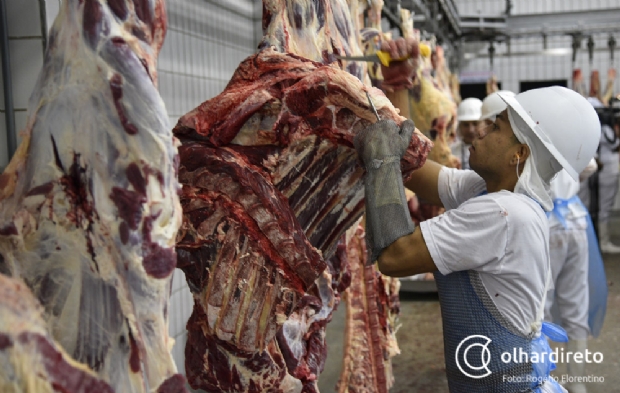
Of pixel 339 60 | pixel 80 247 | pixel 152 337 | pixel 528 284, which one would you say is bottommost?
pixel 528 284

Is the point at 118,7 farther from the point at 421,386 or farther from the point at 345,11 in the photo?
the point at 421,386

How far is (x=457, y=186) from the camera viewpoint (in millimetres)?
2271

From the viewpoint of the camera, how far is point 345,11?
2096mm

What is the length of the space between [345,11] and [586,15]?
7.12 m

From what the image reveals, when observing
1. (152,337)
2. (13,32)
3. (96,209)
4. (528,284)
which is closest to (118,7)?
(96,209)

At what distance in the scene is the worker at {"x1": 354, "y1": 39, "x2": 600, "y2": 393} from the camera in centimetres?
176

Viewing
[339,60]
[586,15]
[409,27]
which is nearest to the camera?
[339,60]

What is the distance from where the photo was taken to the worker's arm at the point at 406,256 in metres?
1.71

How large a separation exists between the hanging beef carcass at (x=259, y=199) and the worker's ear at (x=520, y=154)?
35cm

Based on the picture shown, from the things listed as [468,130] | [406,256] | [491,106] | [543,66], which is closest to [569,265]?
[491,106]

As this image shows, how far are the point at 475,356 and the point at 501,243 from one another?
324 mm

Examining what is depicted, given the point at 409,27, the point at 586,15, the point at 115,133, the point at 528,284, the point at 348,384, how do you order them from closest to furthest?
the point at 115,133 < the point at 528,284 < the point at 348,384 < the point at 409,27 < the point at 586,15

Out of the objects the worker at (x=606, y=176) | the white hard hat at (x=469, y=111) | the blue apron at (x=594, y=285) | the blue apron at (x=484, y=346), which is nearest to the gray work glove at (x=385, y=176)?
the blue apron at (x=484, y=346)

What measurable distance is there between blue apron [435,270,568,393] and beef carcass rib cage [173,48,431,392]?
1.62 ft
